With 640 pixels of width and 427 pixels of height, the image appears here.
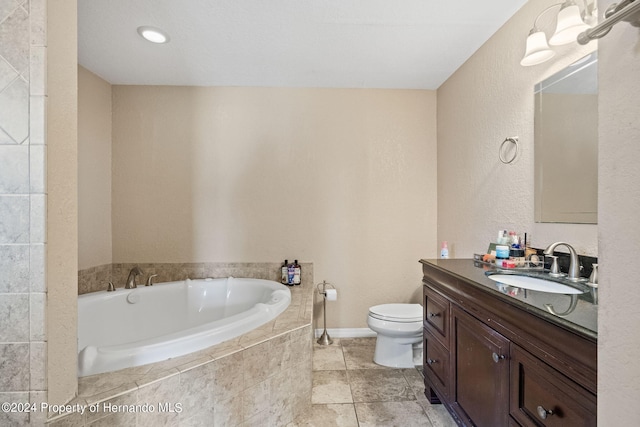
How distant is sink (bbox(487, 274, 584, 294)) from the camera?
1.14 metres

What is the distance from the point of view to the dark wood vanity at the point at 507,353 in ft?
2.33

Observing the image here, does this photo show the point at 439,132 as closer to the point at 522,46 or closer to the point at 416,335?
the point at 522,46

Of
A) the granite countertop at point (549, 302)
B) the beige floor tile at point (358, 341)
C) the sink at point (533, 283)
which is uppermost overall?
the granite countertop at point (549, 302)

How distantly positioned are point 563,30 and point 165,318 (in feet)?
9.62

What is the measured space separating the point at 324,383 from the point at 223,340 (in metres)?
0.93

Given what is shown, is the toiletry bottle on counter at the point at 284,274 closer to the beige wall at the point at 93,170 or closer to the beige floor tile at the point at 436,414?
the beige floor tile at the point at 436,414

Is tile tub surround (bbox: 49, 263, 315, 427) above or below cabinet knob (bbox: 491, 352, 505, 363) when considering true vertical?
below

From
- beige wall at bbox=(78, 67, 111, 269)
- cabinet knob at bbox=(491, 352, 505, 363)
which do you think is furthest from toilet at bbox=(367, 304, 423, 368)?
beige wall at bbox=(78, 67, 111, 269)

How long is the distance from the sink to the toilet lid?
798 millimetres

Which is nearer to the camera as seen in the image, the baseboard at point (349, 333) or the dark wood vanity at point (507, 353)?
the dark wood vanity at point (507, 353)

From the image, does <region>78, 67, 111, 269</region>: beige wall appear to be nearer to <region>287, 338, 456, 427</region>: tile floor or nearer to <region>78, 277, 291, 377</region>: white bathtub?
<region>78, 277, 291, 377</region>: white bathtub

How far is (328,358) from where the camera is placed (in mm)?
2225

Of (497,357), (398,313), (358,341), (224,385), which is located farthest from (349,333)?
(497,357)

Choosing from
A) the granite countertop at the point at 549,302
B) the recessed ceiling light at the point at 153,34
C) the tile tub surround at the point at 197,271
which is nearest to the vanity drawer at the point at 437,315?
the granite countertop at the point at 549,302
